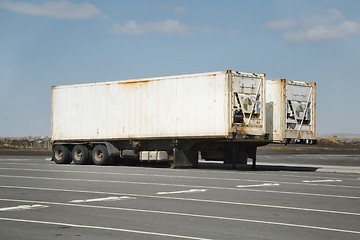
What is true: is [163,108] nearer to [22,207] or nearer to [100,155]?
[100,155]

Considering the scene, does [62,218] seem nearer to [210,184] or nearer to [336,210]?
[336,210]

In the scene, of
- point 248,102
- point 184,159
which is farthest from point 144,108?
point 248,102

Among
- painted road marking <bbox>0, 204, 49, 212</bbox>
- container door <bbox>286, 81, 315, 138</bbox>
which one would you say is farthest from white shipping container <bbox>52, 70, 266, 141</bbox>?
painted road marking <bbox>0, 204, 49, 212</bbox>

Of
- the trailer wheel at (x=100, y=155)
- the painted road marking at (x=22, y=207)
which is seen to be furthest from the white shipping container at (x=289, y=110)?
the painted road marking at (x=22, y=207)

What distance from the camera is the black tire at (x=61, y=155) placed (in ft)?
119

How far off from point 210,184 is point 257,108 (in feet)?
29.0

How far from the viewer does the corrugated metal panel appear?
2939cm

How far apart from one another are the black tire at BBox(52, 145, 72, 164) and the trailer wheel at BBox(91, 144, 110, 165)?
1.95 metres

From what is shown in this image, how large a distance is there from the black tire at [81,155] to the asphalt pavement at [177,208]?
10.4 meters

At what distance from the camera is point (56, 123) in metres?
37.0

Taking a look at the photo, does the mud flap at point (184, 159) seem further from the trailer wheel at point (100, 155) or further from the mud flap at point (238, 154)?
the trailer wheel at point (100, 155)

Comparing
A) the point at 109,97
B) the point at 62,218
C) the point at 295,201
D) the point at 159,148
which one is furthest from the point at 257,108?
the point at 62,218

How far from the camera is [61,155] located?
119ft

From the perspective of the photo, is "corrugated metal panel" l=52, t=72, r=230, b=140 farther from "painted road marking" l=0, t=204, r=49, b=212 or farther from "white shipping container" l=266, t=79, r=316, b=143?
"painted road marking" l=0, t=204, r=49, b=212
